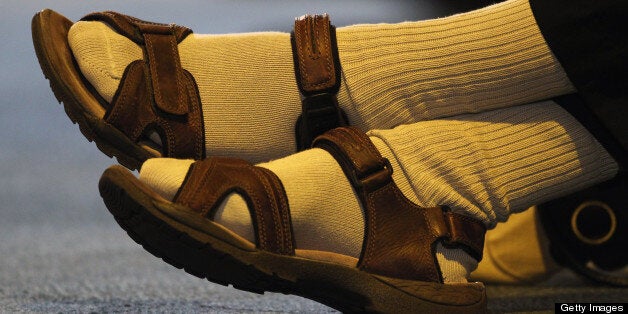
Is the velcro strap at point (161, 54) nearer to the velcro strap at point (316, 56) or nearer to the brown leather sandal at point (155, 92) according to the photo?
the brown leather sandal at point (155, 92)

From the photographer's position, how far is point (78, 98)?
0.72 metres

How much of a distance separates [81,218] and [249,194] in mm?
1202

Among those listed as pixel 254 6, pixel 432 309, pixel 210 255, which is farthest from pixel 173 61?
pixel 254 6

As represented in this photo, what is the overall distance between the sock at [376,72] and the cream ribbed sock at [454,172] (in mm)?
22

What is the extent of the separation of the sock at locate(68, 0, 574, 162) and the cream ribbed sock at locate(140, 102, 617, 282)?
0.9 inches

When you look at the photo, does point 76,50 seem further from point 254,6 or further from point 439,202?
point 254,6

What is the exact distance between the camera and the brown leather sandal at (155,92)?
0.71 m

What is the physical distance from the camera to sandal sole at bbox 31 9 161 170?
71 centimetres

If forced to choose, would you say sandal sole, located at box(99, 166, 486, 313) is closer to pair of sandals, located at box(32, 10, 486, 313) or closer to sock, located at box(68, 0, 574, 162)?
pair of sandals, located at box(32, 10, 486, 313)

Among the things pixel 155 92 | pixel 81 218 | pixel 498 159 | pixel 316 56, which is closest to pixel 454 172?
pixel 498 159

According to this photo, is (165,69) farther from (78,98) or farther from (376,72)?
(376,72)

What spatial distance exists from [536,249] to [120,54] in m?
0.56

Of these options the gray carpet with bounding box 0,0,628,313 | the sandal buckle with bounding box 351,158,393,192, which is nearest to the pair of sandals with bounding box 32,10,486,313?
the sandal buckle with bounding box 351,158,393,192

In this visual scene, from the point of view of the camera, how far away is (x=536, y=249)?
3.35 feet
